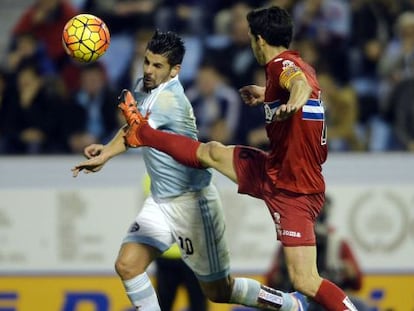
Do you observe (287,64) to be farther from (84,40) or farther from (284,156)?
(84,40)

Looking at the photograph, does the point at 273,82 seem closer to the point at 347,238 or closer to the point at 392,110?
the point at 347,238

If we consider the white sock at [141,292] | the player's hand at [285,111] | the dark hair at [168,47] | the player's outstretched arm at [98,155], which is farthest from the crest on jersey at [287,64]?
the white sock at [141,292]

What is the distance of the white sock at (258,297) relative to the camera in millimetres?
9945

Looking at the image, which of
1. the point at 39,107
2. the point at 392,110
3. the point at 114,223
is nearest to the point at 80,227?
the point at 114,223

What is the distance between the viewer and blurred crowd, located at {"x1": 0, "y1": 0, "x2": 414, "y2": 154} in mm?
13461

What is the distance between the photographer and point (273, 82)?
361 inches

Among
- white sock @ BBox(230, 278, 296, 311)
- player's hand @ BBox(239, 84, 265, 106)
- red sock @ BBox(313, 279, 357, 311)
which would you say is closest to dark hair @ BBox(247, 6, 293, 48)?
player's hand @ BBox(239, 84, 265, 106)

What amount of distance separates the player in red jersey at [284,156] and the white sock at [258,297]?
2.42 ft

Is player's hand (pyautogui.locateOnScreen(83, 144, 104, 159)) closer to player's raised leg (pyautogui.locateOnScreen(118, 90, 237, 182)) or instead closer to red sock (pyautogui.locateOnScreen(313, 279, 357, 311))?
player's raised leg (pyautogui.locateOnScreen(118, 90, 237, 182))

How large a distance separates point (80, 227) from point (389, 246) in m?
2.85

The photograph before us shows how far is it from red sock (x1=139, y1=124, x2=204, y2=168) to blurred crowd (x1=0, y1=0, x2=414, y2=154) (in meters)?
3.46

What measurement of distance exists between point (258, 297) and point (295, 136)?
1440 mm

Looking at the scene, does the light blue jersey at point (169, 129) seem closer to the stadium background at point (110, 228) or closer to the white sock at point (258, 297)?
the white sock at point (258, 297)

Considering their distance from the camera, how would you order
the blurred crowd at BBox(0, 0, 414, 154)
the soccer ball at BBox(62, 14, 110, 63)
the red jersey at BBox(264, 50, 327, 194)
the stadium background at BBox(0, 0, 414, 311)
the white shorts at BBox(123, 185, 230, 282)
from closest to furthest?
the red jersey at BBox(264, 50, 327, 194)
the soccer ball at BBox(62, 14, 110, 63)
the white shorts at BBox(123, 185, 230, 282)
the stadium background at BBox(0, 0, 414, 311)
the blurred crowd at BBox(0, 0, 414, 154)
